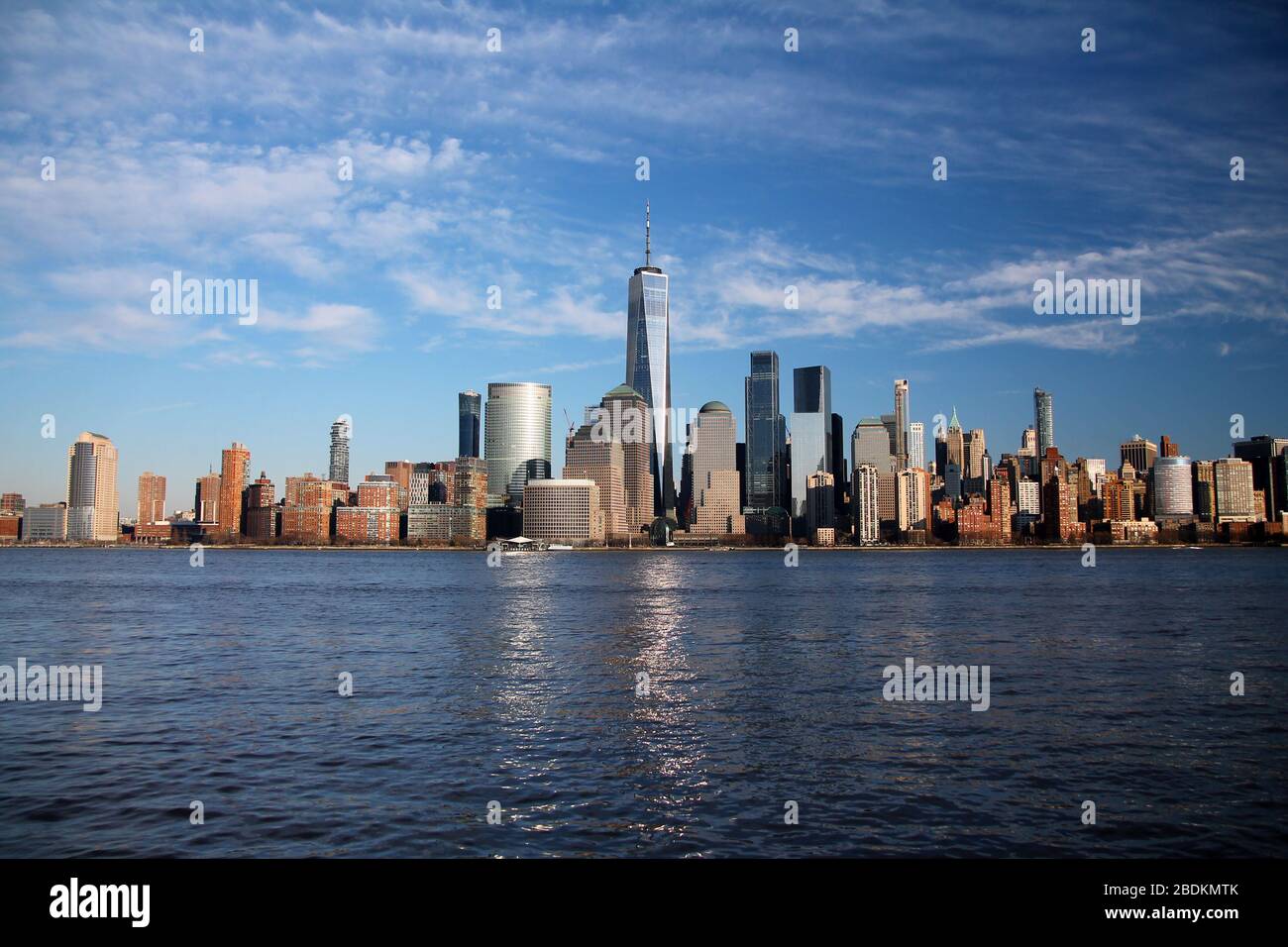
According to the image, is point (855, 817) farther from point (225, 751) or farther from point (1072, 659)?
point (1072, 659)

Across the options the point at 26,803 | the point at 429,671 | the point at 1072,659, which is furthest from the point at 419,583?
the point at 26,803

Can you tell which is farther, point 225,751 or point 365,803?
point 225,751

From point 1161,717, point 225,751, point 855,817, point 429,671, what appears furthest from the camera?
point 429,671
